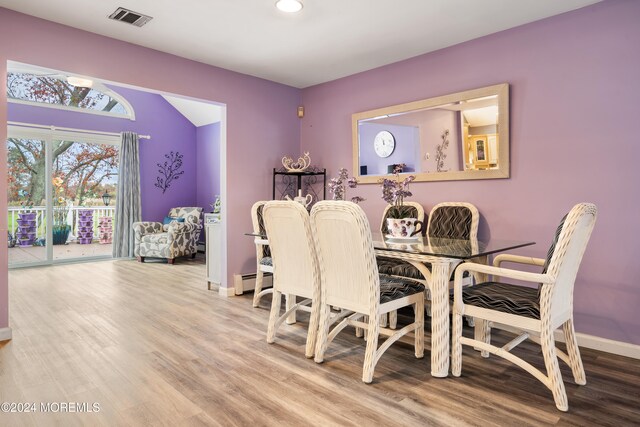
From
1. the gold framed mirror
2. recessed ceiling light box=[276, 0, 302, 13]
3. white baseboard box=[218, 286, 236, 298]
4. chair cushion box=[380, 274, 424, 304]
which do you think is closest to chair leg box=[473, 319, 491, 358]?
chair cushion box=[380, 274, 424, 304]

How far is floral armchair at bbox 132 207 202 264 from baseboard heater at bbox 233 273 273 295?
2532mm

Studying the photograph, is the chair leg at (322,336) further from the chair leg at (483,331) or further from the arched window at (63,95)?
the arched window at (63,95)

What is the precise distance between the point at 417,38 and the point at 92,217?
20.5 feet

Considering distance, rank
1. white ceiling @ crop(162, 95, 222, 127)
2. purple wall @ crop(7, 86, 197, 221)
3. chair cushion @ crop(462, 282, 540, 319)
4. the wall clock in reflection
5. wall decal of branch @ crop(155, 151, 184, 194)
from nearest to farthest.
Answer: chair cushion @ crop(462, 282, 540, 319), the wall clock in reflection, purple wall @ crop(7, 86, 197, 221), white ceiling @ crop(162, 95, 222, 127), wall decal of branch @ crop(155, 151, 184, 194)

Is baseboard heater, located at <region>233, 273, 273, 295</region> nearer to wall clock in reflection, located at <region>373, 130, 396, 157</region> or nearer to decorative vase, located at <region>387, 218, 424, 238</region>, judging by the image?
wall clock in reflection, located at <region>373, 130, 396, 157</region>

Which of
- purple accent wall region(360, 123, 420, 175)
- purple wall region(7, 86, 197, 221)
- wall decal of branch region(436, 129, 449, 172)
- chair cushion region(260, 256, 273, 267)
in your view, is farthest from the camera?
purple wall region(7, 86, 197, 221)

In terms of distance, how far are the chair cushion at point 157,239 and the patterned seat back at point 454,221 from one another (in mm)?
4524

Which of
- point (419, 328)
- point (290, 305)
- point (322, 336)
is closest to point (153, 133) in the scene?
point (290, 305)

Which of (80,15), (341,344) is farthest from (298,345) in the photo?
(80,15)

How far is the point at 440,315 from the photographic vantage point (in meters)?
2.26

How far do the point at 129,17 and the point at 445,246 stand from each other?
9.40 ft

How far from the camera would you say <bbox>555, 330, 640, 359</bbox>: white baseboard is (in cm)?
264

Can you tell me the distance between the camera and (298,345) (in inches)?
110

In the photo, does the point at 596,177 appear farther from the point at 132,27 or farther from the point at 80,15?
the point at 80,15
